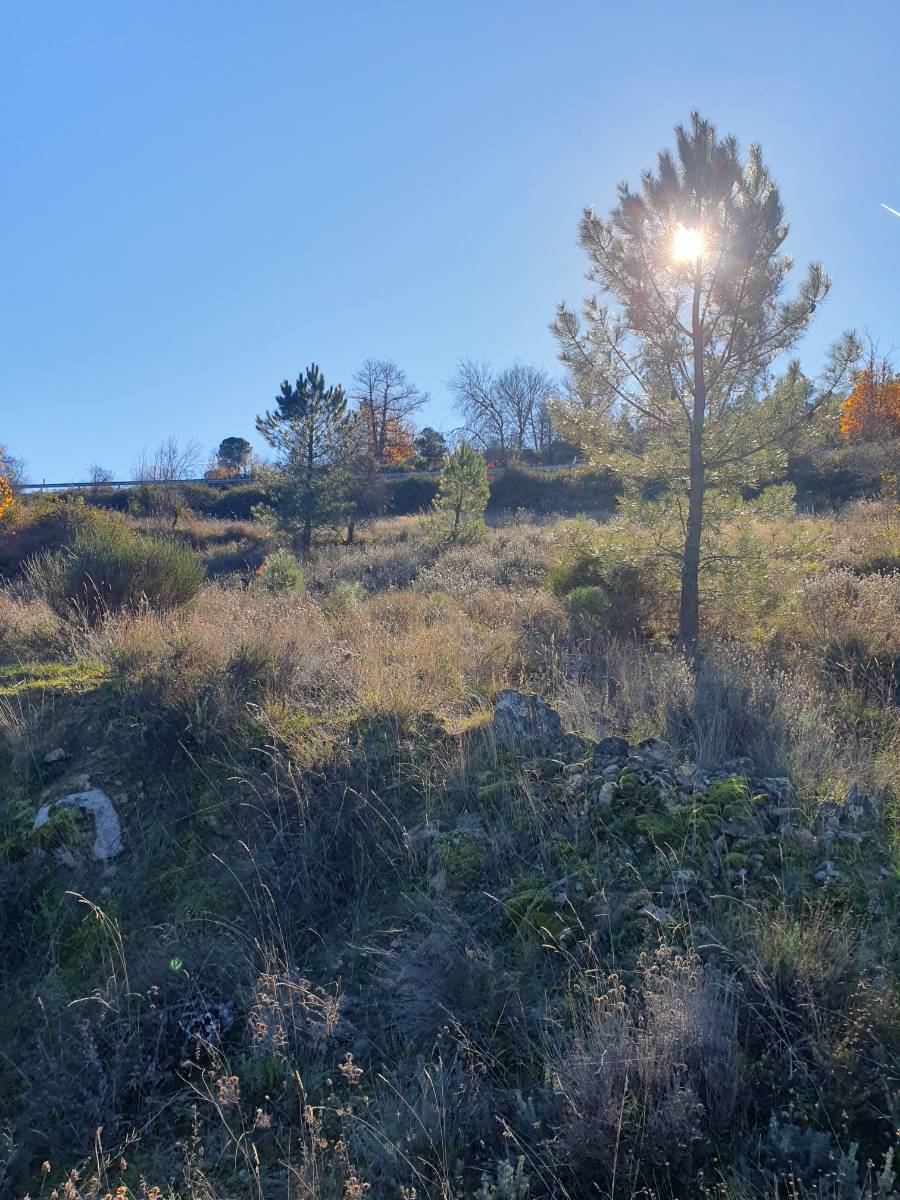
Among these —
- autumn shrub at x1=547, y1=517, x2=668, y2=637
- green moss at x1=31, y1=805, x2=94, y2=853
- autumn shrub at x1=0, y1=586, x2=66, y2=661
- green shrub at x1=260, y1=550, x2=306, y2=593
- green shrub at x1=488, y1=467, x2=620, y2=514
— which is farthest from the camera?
green shrub at x1=488, y1=467, x2=620, y2=514

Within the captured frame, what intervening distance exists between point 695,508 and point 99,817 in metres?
6.24

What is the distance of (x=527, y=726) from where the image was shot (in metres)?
4.61

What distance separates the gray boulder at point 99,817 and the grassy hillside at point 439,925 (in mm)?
64

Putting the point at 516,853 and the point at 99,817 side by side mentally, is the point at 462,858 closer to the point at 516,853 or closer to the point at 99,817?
the point at 516,853

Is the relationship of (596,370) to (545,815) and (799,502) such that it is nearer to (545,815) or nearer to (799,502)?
(545,815)

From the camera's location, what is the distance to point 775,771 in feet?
14.0

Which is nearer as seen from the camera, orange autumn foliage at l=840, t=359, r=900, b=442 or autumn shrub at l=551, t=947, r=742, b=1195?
autumn shrub at l=551, t=947, r=742, b=1195

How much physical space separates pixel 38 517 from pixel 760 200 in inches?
944

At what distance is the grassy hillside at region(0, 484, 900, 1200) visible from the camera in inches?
93.6

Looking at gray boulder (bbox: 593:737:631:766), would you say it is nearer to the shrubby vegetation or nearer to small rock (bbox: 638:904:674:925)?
the shrubby vegetation

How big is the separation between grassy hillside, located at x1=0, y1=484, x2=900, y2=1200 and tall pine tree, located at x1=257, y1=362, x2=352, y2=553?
66.2 ft

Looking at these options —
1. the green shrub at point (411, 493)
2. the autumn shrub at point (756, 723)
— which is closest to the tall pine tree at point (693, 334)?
the autumn shrub at point (756, 723)

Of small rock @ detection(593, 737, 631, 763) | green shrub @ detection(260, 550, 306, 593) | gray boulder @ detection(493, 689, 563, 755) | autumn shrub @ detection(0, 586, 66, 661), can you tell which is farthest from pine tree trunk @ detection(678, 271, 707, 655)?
green shrub @ detection(260, 550, 306, 593)

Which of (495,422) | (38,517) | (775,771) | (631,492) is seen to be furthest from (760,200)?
(495,422)
